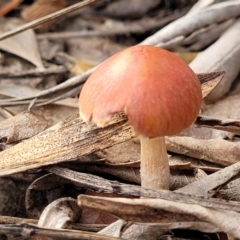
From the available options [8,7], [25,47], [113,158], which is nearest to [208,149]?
[113,158]

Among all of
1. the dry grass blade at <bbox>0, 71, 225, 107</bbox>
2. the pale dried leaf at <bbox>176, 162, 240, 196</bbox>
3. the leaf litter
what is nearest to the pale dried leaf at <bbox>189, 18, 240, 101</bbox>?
the leaf litter

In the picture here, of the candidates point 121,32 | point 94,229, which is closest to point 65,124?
point 94,229

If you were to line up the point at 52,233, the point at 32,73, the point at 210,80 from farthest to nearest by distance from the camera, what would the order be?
the point at 32,73
the point at 210,80
the point at 52,233

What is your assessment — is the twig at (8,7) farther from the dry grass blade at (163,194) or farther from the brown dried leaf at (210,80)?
the dry grass blade at (163,194)

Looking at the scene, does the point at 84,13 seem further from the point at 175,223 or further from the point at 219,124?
the point at 175,223

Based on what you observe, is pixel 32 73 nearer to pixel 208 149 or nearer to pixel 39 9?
pixel 39 9

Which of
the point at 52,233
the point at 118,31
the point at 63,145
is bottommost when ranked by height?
the point at 52,233

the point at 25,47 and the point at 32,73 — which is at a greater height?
the point at 25,47

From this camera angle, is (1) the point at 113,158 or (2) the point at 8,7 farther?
(2) the point at 8,7

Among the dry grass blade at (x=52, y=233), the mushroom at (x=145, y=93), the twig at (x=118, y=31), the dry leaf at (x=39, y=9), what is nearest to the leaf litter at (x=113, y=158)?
the dry grass blade at (x=52, y=233)
